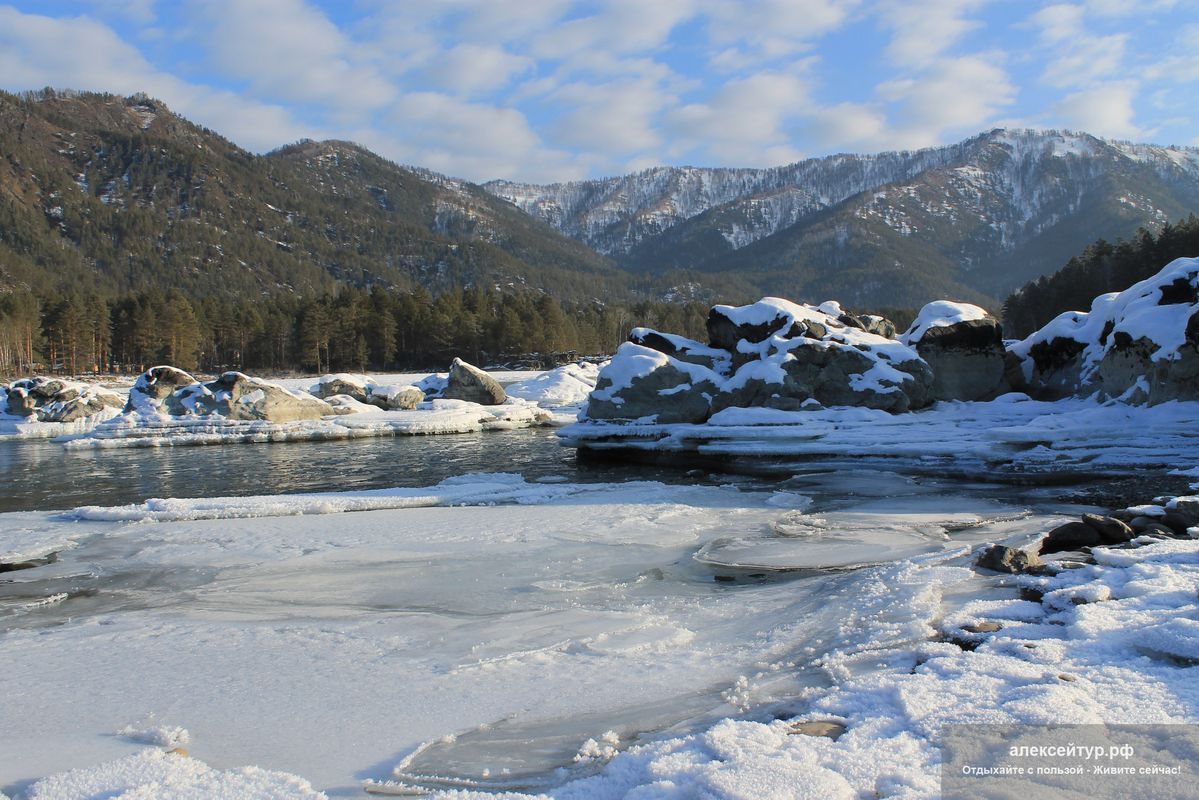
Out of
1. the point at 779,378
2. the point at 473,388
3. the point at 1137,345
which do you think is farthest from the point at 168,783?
the point at 473,388

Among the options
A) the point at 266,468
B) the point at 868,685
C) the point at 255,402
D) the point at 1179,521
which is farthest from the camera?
the point at 255,402

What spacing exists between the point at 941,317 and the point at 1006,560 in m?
27.4

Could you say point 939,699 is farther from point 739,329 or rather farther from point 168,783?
point 739,329

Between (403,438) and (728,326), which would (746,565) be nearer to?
(728,326)

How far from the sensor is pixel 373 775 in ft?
17.3

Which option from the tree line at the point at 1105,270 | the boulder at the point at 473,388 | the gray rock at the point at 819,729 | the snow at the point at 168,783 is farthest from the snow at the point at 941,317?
the snow at the point at 168,783

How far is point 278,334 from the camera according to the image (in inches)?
3499

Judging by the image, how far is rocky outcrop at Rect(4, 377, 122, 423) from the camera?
44344mm

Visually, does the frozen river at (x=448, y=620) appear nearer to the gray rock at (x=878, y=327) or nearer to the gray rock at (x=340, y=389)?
the gray rock at (x=878, y=327)

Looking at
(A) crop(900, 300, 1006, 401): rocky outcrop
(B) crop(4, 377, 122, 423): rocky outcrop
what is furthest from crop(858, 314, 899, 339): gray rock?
(B) crop(4, 377, 122, 423): rocky outcrop

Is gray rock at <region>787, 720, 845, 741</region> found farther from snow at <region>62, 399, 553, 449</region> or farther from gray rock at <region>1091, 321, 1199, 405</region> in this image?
snow at <region>62, 399, 553, 449</region>

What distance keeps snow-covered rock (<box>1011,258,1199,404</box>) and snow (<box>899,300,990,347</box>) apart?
387 centimetres

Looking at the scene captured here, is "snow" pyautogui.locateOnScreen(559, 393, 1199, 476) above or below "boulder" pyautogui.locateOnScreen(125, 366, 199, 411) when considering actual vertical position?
below

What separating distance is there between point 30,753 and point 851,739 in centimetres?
606
